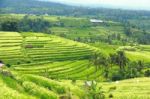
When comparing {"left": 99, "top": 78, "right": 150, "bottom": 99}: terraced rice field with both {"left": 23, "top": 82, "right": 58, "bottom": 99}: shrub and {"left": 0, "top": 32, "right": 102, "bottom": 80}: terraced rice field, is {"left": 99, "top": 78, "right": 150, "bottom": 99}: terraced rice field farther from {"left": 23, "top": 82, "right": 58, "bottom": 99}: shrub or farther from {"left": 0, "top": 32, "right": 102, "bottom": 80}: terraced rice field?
{"left": 0, "top": 32, "right": 102, "bottom": 80}: terraced rice field

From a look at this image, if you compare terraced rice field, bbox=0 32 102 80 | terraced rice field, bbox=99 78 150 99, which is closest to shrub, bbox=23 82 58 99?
terraced rice field, bbox=99 78 150 99

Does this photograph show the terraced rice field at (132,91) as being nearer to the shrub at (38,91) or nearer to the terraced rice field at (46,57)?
the shrub at (38,91)

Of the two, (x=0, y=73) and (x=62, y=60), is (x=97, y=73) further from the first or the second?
(x=0, y=73)

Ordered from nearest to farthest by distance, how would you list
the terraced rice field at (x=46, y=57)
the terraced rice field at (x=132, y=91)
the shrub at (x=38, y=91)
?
the shrub at (x=38, y=91) < the terraced rice field at (x=132, y=91) < the terraced rice field at (x=46, y=57)

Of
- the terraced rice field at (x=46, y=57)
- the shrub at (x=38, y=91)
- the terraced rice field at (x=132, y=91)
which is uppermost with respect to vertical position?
the shrub at (x=38, y=91)

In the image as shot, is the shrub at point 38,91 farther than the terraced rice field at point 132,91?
No

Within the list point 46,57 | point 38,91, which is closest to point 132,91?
point 38,91

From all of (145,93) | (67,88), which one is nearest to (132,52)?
(145,93)

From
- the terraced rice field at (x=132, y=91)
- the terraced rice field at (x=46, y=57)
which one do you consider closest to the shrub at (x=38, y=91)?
the terraced rice field at (x=132, y=91)

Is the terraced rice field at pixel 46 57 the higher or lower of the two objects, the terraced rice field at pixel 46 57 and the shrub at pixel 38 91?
the lower

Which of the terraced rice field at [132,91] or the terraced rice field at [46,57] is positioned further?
the terraced rice field at [46,57]

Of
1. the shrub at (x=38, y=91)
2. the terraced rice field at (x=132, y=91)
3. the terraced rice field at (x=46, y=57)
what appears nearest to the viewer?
the shrub at (x=38, y=91)
